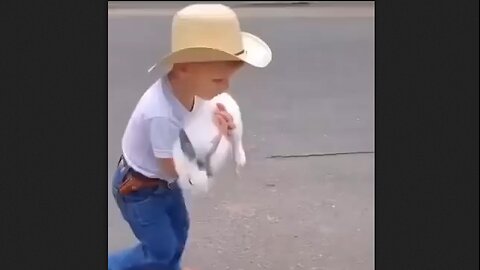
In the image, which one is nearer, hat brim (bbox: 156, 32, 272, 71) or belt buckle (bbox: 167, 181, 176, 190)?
hat brim (bbox: 156, 32, 272, 71)

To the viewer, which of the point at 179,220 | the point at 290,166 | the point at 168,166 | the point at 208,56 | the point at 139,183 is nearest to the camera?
the point at 208,56

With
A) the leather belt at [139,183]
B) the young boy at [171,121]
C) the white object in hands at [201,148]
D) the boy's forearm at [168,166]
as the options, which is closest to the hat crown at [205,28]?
the young boy at [171,121]

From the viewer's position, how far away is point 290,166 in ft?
18.2

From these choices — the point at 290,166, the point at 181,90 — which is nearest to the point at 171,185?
the point at 181,90

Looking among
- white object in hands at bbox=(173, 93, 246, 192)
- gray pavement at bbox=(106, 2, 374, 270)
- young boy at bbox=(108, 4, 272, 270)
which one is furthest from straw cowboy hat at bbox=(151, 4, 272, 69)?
gray pavement at bbox=(106, 2, 374, 270)

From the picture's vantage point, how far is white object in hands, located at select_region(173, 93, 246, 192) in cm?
305

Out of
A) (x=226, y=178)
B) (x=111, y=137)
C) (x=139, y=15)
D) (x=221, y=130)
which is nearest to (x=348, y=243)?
(x=226, y=178)

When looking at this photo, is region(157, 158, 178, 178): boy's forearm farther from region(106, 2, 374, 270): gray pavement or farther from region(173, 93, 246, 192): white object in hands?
region(106, 2, 374, 270): gray pavement

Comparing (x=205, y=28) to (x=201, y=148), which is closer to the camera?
(x=205, y=28)

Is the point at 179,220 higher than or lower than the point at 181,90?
lower

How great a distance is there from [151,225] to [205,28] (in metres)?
Answer: 0.81

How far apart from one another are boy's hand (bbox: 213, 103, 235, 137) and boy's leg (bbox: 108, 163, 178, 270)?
0.34 metres

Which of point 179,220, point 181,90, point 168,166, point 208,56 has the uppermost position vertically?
point 208,56

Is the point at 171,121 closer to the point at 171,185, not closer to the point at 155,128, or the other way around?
the point at 155,128
